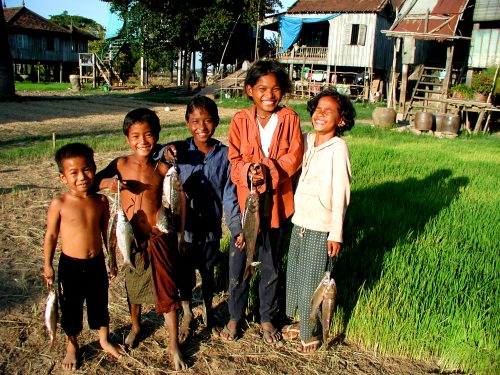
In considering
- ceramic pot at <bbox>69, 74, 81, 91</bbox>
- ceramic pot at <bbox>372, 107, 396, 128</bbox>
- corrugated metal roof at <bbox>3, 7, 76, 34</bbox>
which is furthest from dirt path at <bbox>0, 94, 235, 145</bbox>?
corrugated metal roof at <bbox>3, 7, 76, 34</bbox>

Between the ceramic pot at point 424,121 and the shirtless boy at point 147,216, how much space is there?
1215 centimetres

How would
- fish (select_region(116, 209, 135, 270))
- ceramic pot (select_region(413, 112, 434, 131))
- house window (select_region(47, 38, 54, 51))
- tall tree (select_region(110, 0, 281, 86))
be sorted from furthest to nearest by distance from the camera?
1. house window (select_region(47, 38, 54, 51))
2. tall tree (select_region(110, 0, 281, 86))
3. ceramic pot (select_region(413, 112, 434, 131))
4. fish (select_region(116, 209, 135, 270))

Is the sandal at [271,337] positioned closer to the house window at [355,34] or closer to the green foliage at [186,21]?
the house window at [355,34]

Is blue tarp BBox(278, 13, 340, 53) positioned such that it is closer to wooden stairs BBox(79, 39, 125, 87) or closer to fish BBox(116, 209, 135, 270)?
wooden stairs BBox(79, 39, 125, 87)

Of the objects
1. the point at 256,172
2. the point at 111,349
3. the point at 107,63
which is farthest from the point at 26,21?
the point at 256,172

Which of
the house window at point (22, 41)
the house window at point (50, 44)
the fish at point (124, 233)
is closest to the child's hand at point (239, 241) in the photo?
the fish at point (124, 233)

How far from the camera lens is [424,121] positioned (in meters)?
13.1

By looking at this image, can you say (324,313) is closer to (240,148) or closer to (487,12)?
(240,148)

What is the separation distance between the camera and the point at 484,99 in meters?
14.0

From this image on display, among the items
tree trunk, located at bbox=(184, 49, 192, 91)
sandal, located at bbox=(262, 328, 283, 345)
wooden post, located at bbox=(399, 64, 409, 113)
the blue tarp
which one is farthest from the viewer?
tree trunk, located at bbox=(184, 49, 192, 91)

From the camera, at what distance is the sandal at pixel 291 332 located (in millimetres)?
2947

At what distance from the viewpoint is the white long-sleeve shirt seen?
2520 millimetres

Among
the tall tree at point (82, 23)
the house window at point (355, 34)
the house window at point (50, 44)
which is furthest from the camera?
→ the tall tree at point (82, 23)

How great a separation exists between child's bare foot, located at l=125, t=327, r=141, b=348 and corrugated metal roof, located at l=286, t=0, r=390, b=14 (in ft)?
77.3
